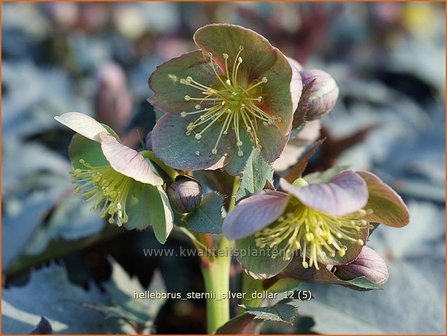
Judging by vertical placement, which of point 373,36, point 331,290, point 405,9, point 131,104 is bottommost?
point 331,290

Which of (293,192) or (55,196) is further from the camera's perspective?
(55,196)

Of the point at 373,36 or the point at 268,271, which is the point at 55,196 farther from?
the point at 373,36

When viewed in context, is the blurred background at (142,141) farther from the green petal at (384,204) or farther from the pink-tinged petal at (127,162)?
the green petal at (384,204)

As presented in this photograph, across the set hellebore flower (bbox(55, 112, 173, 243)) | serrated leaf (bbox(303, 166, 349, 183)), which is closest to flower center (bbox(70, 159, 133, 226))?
hellebore flower (bbox(55, 112, 173, 243))

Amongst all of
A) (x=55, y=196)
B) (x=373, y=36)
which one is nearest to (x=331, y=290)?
(x=55, y=196)

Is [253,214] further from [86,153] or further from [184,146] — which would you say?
[86,153]

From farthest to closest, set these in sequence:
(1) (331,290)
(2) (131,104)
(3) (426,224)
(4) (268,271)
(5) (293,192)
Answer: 1. (2) (131,104)
2. (3) (426,224)
3. (1) (331,290)
4. (4) (268,271)
5. (5) (293,192)

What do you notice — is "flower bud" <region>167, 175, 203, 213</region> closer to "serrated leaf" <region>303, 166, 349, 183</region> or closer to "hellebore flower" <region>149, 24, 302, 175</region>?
"hellebore flower" <region>149, 24, 302, 175</region>
